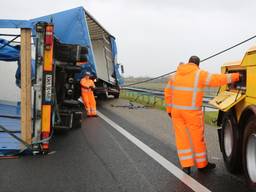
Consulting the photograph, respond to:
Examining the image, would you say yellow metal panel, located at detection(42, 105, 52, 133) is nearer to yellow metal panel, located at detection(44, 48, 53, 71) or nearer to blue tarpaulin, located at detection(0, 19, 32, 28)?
yellow metal panel, located at detection(44, 48, 53, 71)

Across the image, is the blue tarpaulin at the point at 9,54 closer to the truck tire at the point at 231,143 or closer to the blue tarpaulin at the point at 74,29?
the blue tarpaulin at the point at 74,29

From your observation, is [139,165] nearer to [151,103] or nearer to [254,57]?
[254,57]

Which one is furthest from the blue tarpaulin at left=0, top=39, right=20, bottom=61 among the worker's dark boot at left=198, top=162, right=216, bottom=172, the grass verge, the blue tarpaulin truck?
the grass verge

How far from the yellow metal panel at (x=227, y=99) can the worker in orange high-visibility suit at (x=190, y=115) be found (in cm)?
28

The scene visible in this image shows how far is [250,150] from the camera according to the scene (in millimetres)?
5516

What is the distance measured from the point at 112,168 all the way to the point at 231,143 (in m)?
1.79

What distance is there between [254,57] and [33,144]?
4.23m

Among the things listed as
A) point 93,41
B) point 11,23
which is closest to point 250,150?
point 11,23

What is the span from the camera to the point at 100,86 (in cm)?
2114

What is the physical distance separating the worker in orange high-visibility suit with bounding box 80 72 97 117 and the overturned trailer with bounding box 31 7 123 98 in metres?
0.25

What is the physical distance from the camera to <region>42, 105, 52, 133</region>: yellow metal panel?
8086 mm

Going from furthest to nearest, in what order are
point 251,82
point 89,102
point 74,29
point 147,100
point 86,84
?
point 147,100
point 86,84
point 89,102
point 74,29
point 251,82

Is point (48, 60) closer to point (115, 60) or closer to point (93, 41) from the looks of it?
point (93, 41)

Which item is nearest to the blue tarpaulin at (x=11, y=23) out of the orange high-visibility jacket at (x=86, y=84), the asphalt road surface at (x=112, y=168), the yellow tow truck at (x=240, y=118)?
the asphalt road surface at (x=112, y=168)
